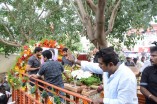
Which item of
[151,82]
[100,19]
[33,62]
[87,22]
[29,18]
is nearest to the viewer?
[151,82]

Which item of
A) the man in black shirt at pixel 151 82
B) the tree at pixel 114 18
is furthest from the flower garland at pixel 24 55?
the man in black shirt at pixel 151 82

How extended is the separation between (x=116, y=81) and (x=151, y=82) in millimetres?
996

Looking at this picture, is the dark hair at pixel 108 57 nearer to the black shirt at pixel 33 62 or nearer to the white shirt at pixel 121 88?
the white shirt at pixel 121 88

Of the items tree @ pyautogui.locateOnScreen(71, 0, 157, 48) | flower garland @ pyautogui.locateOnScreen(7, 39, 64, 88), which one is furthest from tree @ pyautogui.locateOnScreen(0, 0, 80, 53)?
flower garland @ pyautogui.locateOnScreen(7, 39, 64, 88)

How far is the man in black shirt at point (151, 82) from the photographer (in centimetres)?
316

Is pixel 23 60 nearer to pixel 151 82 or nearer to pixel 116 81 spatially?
pixel 151 82

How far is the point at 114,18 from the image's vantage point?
7.07 m

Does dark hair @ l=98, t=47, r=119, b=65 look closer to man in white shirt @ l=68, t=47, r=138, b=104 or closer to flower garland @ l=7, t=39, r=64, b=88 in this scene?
man in white shirt @ l=68, t=47, r=138, b=104

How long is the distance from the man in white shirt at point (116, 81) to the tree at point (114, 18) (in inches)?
83.3

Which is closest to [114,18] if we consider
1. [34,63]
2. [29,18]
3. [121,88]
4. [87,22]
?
[87,22]

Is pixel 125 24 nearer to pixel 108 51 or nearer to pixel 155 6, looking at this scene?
pixel 155 6

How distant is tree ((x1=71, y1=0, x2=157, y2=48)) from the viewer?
4880mm

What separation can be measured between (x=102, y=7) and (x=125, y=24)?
203 inches

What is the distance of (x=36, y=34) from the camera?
15.1 m
